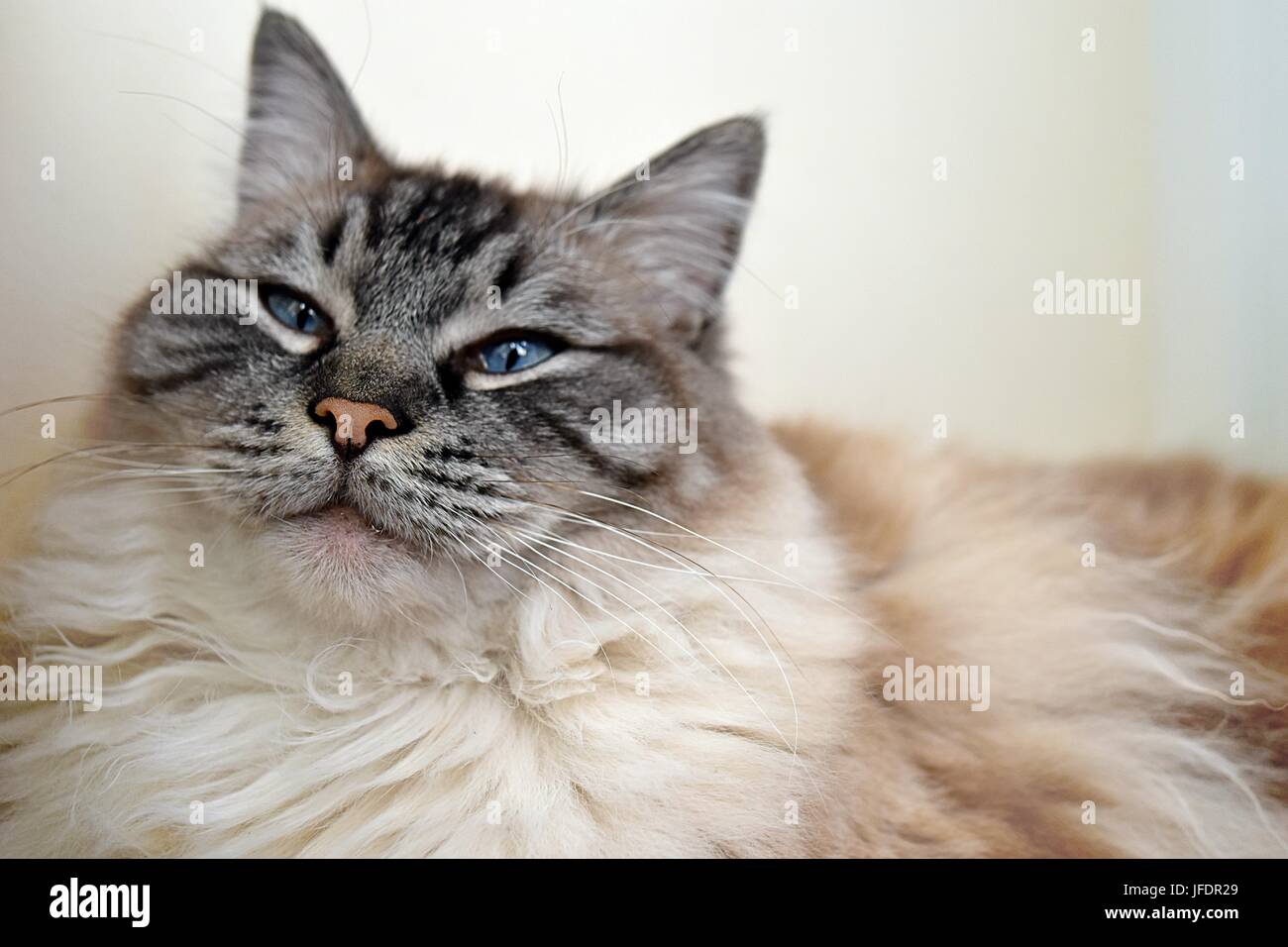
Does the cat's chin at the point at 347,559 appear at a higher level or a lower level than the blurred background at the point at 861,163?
lower

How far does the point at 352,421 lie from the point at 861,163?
106 cm

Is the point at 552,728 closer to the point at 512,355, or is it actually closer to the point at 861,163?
the point at 512,355

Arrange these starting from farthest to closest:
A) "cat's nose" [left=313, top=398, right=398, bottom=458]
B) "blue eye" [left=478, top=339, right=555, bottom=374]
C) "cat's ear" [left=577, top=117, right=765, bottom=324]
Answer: "cat's ear" [left=577, top=117, right=765, bottom=324]
"blue eye" [left=478, top=339, right=555, bottom=374]
"cat's nose" [left=313, top=398, right=398, bottom=458]

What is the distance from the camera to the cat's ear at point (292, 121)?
1.38 meters

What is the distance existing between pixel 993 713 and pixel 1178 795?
29 cm

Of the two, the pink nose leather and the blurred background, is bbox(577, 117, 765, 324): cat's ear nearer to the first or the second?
the blurred background

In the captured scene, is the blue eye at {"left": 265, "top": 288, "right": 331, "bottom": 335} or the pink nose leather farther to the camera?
the blue eye at {"left": 265, "top": 288, "right": 331, "bottom": 335}

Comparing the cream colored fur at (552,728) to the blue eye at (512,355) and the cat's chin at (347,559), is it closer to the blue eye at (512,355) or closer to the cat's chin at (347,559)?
the cat's chin at (347,559)

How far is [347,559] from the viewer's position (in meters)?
1.05

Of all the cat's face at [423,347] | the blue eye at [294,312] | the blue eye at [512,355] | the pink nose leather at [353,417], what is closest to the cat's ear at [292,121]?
the cat's face at [423,347]

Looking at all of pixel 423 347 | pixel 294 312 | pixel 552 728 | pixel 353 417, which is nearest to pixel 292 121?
pixel 294 312

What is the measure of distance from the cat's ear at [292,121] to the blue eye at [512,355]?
0.40 metres

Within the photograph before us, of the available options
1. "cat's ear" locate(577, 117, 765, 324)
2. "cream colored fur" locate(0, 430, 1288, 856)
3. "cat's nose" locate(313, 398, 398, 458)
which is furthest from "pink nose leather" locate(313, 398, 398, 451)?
"cat's ear" locate(577, 117, 765, 324)

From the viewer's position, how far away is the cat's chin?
105cm
